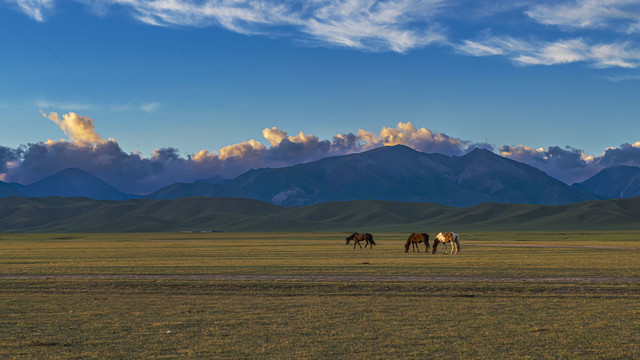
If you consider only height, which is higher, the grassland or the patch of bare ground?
the patch of bare ground

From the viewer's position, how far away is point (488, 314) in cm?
1888

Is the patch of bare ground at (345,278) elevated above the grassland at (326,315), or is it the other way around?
the patch of bare ground at (345,278)

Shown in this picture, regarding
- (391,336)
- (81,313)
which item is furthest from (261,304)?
(391,336)

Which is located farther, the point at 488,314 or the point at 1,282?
the point at 1,282

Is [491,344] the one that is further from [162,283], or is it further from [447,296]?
[162,283]

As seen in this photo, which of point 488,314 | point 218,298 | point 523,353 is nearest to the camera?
point 523,353

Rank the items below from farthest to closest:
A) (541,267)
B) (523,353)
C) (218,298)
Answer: (541,267), (218,298), (523,353)

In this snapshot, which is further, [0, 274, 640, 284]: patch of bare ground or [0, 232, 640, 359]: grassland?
[0, 274, 640, 284]: patch of bare ground

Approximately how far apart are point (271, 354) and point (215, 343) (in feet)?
6.25

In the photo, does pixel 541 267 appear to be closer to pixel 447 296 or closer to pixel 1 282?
pixel 447 296

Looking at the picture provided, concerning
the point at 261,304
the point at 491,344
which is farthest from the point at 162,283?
the point at 491,344

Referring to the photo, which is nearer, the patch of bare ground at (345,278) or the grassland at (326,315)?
the grassland at (326,315)

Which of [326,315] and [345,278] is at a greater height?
[345,278]

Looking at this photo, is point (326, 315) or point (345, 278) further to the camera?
point (345, 278)
